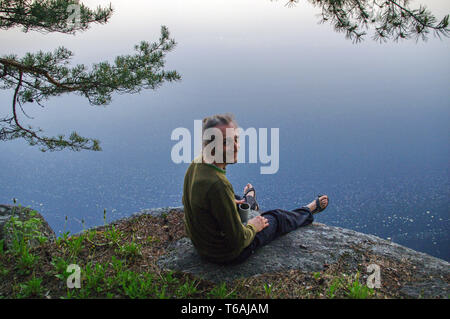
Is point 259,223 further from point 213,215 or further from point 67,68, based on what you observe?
point 67,68

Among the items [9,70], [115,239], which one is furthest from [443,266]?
[9,70]

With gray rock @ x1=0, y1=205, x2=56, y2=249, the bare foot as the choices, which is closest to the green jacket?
the bare foot

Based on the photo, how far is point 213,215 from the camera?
2.78m

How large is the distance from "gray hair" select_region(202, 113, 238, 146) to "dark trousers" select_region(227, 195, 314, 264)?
1161 mm

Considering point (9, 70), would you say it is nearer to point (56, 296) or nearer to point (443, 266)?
point (56, 296)

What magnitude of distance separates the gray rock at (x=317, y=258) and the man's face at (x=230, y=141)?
1.08 metres

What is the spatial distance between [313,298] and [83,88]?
4.48m

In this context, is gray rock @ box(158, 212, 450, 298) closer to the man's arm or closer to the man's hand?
the man's hand

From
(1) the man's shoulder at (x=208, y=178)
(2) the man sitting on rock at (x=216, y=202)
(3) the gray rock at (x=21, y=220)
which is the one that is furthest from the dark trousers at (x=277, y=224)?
(3) the gray rock at (x=21, y=220)

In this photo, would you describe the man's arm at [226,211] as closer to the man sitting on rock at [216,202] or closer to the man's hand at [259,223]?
the man sitting on rock at [216,202]

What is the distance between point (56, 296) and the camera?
2840mm

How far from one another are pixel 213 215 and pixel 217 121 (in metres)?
0.77

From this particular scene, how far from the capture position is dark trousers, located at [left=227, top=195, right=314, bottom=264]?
321 cm


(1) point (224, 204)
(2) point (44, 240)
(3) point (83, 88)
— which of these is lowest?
(2) point (44, 240)
